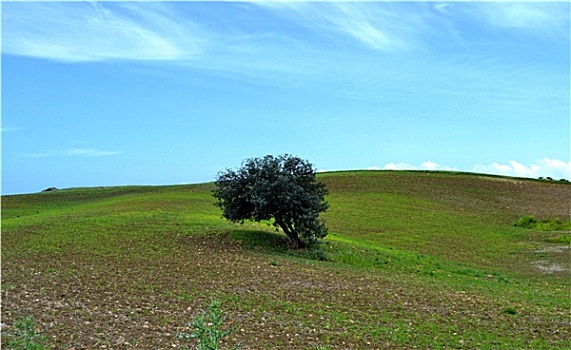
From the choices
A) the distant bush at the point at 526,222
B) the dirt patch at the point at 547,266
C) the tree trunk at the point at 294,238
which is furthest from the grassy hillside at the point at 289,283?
the distant bush at the point at 526,222

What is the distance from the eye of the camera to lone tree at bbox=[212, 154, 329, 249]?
28797 mm

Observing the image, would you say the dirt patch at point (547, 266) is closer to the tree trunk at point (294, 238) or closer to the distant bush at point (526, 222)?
the tree trunk at point (294, 238)

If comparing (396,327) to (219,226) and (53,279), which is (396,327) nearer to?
(53,279)

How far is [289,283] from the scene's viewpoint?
68.2 ft

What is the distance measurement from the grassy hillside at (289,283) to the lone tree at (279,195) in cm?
150

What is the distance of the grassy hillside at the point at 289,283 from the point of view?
14203 mm

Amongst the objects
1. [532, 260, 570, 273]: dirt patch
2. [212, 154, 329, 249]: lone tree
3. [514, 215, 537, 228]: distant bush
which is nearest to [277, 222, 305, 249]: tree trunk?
[212, 154, 329, 249]: lone tree

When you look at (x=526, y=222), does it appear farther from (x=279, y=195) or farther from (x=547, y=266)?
(x=279, y=195)

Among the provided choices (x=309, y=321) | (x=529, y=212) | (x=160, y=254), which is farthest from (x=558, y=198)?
(x=309, y=321)

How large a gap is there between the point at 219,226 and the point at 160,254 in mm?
9645

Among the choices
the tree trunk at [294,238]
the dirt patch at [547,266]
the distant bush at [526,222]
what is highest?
the tree trunk at [294,238]

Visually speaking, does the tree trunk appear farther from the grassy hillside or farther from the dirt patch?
the dirt patch

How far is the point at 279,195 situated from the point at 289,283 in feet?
27.8

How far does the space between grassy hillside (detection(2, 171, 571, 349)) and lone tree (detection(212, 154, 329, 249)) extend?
150 centimetres
